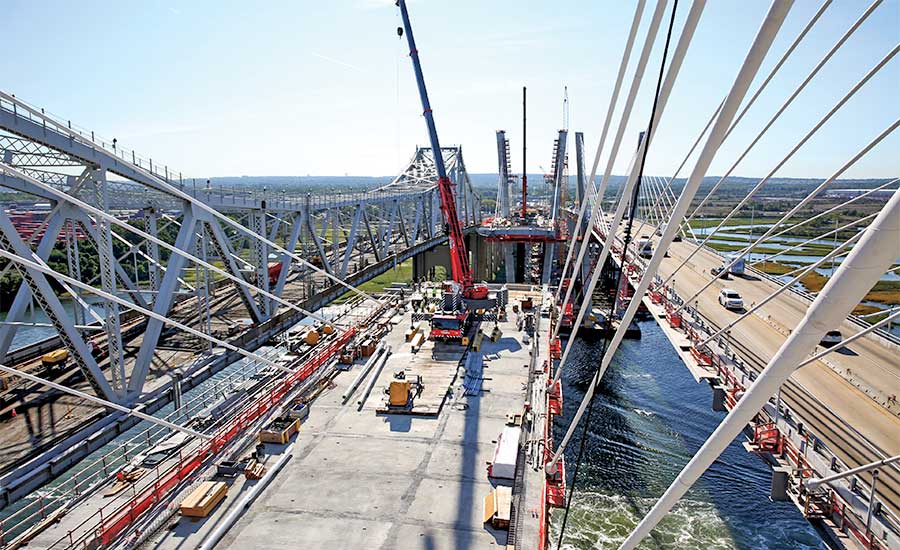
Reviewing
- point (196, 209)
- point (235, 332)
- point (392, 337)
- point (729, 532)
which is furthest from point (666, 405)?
point (196, 209)

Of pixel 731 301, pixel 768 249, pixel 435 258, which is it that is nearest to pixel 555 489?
pixel 731 301

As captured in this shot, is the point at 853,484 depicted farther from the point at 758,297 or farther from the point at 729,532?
the point at 758,297

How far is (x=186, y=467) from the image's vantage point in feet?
68.5

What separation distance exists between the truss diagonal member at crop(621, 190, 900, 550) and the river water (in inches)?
870

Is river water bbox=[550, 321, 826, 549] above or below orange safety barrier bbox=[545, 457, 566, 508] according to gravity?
below

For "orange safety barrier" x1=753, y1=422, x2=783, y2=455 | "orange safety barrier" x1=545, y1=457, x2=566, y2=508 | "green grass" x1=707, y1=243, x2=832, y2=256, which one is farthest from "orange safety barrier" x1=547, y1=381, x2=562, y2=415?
"green grass" x1=707, y1=243, x2=832, y2=256

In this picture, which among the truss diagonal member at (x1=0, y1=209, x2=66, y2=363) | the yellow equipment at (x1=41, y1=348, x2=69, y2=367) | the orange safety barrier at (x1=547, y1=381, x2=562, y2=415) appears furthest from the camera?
the yellow equipment at (x1=41, y1=348, x2=69, y2=367)

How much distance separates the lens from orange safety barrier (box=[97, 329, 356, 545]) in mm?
17386

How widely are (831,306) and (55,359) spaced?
34.0m

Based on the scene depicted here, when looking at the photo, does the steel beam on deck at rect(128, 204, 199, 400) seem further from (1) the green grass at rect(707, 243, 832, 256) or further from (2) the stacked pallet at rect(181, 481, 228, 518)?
(1) the green grass at rect(707, 243, 832, 256)

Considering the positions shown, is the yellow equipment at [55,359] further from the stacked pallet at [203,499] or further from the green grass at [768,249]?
the green grass at [768,249]

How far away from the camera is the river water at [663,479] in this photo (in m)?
27.6

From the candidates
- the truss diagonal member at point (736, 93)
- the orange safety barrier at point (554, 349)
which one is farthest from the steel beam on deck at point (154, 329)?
the truss diagonal member at point (736, 93)

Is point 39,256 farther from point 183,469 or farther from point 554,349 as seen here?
point 554,349
